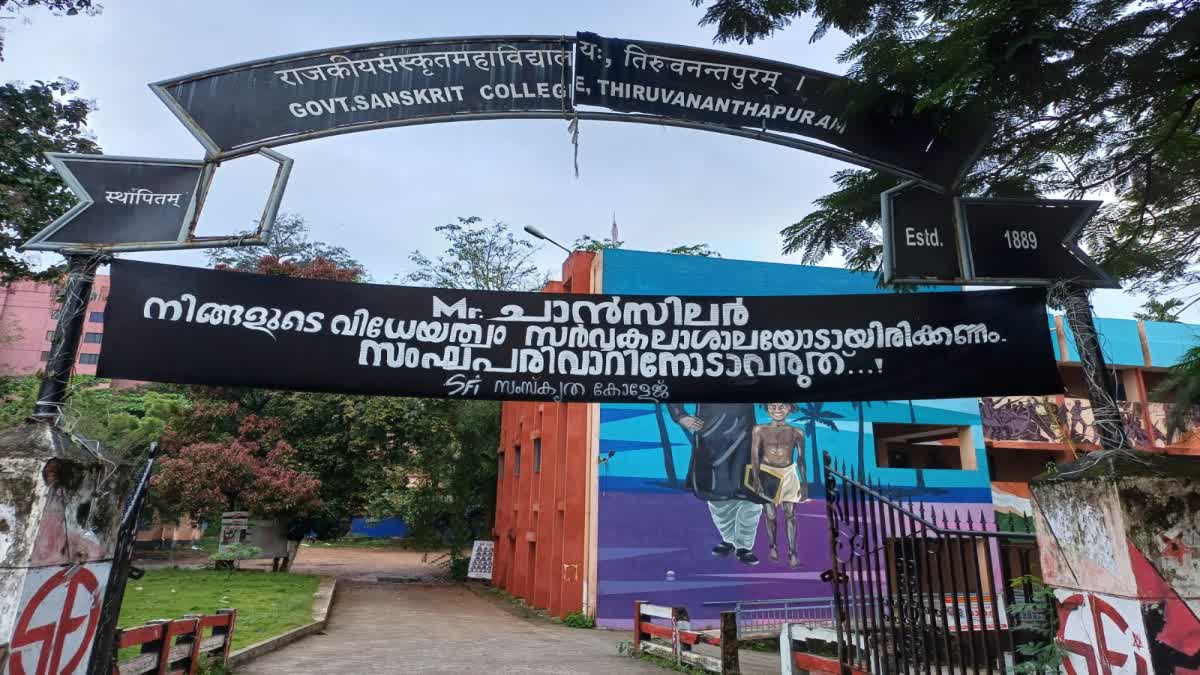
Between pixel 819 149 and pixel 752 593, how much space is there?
14673 mm

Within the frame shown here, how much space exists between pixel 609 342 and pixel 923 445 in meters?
23.9

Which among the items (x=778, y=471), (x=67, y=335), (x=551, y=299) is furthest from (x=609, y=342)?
(x=778, y=471)

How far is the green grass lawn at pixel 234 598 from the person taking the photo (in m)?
12.1

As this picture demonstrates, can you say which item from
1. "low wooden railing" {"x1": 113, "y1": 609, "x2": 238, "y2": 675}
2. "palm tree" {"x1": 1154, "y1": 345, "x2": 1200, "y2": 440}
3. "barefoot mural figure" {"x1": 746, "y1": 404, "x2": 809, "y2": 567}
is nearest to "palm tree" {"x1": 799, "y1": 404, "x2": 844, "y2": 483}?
"barefoot mural figure" {"x1": 746, "y1": 404, "x2": 809, "y2": 567}

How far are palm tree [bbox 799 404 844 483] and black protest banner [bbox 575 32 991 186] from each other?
14.7m

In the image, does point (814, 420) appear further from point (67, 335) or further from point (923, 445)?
point (67, 335)

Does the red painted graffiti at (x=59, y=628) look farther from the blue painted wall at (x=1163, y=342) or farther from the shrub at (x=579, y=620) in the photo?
the blue painted wall at (x=1163, y=342)

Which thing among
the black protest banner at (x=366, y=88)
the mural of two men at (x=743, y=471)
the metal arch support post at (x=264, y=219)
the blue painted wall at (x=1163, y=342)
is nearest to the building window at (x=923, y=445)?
the mural of two men at (x=743, y=471)

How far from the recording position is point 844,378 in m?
4.55

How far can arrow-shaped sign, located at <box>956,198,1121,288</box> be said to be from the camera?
4.36m

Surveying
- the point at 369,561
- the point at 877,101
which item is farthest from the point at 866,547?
the point at 369,561

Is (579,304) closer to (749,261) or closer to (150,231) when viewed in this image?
(150,231)

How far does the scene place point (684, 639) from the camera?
10406 mm

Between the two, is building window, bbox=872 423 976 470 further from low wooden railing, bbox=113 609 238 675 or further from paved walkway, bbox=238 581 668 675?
low wooden railing, bbox=113 609 238 675
